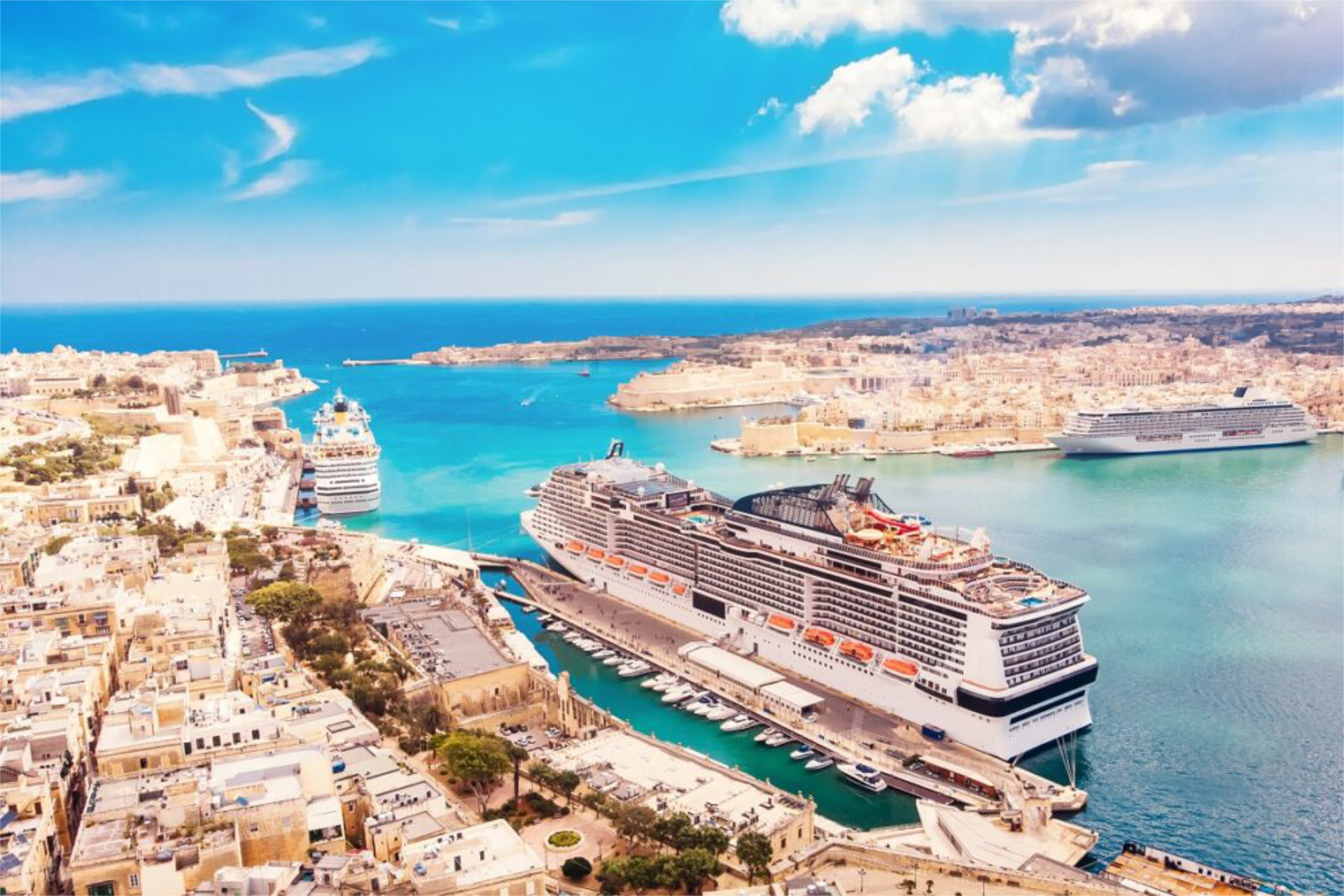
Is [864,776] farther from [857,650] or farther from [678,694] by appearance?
[678,694]

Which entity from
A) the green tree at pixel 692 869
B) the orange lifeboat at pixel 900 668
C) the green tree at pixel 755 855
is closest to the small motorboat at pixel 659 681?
the orange lifeboat at pixel 900 668

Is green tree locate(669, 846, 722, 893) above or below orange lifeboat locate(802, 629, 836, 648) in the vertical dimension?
below

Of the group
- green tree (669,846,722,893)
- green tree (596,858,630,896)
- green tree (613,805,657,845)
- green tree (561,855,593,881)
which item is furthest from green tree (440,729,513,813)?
green tree (669,846,722,893)

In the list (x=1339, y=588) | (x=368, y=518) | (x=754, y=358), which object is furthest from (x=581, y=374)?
(x=1339, y=588)

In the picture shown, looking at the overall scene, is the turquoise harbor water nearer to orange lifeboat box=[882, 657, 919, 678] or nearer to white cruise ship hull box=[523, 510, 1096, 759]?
white cruise ship hull box=[523, 510, 1096, 759]

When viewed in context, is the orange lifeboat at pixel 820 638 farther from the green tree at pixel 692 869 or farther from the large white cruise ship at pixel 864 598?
the green tree at pixel 692 869
